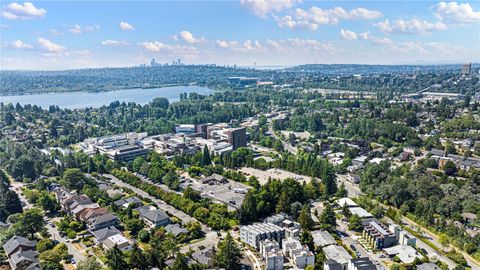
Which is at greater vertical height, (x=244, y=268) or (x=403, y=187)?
(x=403, y=187)

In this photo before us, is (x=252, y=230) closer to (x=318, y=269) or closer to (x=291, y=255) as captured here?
(x=291, y=255)

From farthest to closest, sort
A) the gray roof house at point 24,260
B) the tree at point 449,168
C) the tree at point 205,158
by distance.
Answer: the tree at point 205,158, the tree at point 449,168, the gray roof house at point 24,260

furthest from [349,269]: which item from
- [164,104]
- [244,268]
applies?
[164,104]

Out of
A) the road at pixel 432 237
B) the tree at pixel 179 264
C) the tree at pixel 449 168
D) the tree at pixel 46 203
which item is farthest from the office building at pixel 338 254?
the tree at pixel 46 203

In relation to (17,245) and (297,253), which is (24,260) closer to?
(17,245)

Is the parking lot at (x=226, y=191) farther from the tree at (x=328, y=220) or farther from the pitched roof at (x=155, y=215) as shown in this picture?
the tree at (x=328, y=220)

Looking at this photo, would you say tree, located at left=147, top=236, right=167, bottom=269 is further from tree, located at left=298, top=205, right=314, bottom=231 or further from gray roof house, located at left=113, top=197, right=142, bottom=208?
tree, located at left=298, top=205, right=314, bottom=231
